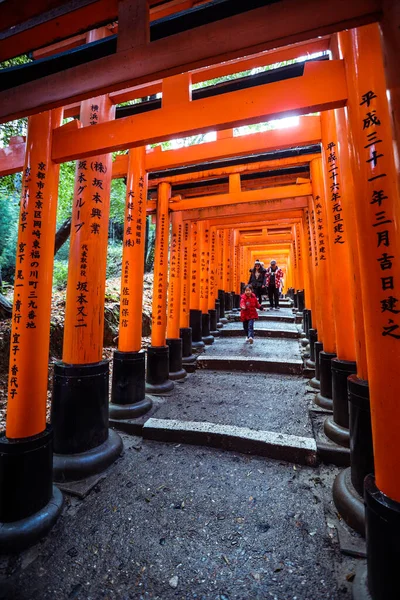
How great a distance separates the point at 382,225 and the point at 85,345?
9.43 feet

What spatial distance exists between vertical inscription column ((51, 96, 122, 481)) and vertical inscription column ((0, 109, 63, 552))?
0.47 meters

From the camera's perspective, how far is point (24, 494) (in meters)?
2.15

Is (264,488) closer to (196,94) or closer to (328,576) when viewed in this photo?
(328,576)

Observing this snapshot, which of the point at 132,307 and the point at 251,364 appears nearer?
the point at 132,307

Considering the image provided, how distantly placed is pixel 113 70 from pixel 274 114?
1.23m

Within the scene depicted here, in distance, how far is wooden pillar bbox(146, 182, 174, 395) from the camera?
5062 millimetres

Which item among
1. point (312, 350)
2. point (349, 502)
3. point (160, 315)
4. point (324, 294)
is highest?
point (324, 294)

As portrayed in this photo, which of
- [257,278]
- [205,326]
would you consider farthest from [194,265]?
[257,278]

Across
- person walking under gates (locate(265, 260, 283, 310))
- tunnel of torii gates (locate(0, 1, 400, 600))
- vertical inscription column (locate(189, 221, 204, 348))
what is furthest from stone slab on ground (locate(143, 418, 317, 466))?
person walking under gates (locate(265, 260, 283, 310))

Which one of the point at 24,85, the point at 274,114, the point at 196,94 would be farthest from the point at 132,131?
the point at 196,94

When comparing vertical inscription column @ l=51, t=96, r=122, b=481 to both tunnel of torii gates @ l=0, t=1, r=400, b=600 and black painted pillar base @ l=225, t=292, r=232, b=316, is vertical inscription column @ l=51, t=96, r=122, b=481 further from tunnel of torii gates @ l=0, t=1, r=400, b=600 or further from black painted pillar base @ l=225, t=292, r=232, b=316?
black painted pillar base @ l=225, t=292, r=232, b=316

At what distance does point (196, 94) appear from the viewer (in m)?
3.44

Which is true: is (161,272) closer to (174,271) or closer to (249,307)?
(174,271)

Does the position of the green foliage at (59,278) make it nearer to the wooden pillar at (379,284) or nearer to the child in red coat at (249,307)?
the child in red coat at (249,307)
